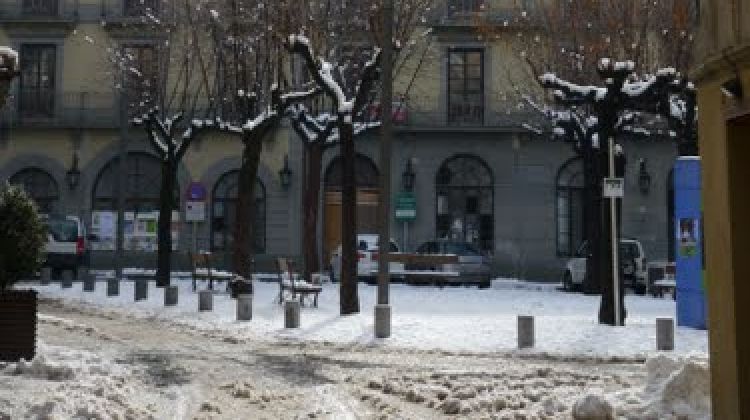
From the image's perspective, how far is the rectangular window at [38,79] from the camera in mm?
37531

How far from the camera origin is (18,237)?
10172 mm

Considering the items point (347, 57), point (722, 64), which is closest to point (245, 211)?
point (347, 57)

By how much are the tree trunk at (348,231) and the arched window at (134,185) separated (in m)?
20.4

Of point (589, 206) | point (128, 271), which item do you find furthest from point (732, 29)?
point (128, 271)

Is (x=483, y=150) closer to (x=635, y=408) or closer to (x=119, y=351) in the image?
(x=119, y=351)

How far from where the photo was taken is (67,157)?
3706cm

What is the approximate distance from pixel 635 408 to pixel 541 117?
27747 millimetres

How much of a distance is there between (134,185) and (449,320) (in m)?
23.7

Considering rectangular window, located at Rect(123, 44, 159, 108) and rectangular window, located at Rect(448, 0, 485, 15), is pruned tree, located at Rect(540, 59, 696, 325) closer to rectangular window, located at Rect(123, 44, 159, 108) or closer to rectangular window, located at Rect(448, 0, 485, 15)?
rectangular window, located at Rect(123, 44, 159, 108)

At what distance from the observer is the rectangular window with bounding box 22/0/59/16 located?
3769 cm

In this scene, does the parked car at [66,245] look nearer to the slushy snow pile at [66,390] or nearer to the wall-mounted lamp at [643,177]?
the wall-mounted lamp at [643,177]

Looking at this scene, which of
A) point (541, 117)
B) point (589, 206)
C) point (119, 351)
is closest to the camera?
point (119, 351)

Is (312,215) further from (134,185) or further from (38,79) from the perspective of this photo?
(38,79)

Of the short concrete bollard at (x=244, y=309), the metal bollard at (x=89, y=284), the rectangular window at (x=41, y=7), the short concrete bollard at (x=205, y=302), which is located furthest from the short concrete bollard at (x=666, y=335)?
the rectangular window at (x=41, y=7)
